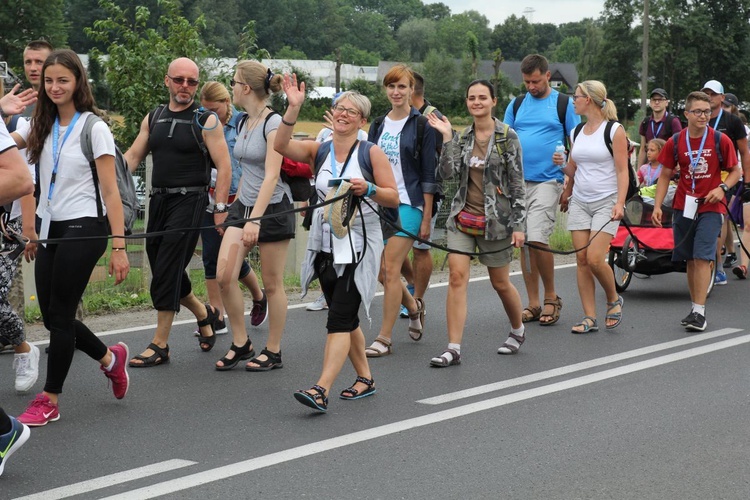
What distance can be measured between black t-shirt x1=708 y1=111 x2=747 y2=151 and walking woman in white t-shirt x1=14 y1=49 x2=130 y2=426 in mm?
6655

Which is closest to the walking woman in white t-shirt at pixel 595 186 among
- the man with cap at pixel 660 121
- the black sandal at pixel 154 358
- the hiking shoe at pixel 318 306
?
the hiking shoe at pixel 318 306

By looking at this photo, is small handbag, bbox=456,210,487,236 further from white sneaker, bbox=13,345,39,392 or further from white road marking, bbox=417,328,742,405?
white sneaker, bbox=13,345,39,392

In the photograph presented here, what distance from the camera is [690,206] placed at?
9.42m

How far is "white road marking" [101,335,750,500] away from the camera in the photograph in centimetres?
508

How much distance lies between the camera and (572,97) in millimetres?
9430

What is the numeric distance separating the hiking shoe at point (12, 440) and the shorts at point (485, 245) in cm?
364

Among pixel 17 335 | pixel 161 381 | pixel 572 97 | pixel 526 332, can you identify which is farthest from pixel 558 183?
pixel 17 335

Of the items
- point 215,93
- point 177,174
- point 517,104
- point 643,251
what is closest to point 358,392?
point 177,174

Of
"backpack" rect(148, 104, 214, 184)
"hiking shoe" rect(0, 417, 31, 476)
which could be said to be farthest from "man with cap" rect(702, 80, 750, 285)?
"hiking shoe" rect(0, 417, 31, 476)

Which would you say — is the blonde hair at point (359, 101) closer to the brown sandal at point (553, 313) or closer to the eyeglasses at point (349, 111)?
the eyeglasses at point (349, 111)

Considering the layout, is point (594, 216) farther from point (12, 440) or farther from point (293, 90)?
point (12, 440)

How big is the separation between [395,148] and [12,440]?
3.88m

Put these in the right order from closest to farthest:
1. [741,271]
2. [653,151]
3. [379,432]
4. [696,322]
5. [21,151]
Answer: [379,432] < [21,151] < [696,322] < [741,271] < [653,151]

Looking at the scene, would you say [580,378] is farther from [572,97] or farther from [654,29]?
[654,29]
